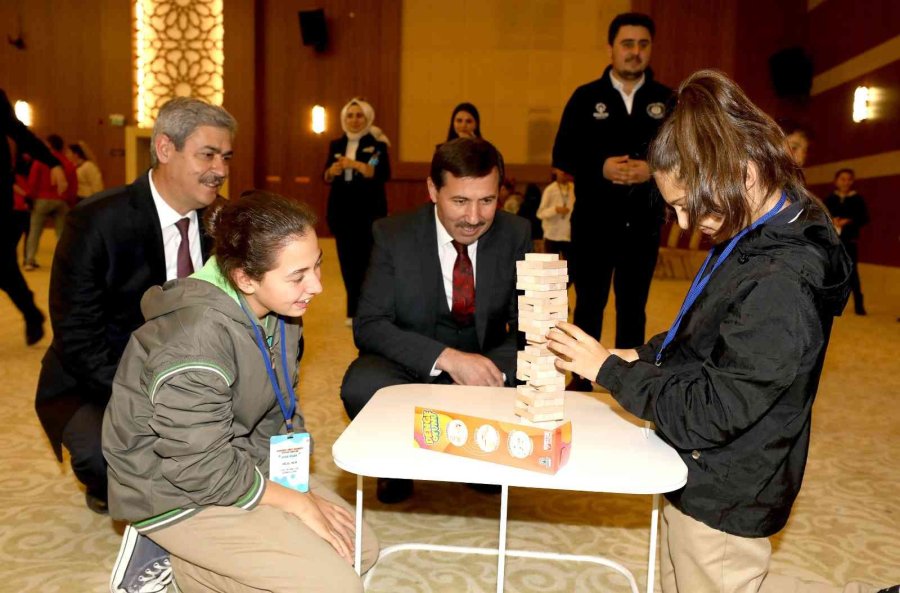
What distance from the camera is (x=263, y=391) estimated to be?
1670mm

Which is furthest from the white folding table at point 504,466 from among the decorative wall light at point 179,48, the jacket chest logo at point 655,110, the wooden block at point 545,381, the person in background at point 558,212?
the decorative wall light at point 179,48

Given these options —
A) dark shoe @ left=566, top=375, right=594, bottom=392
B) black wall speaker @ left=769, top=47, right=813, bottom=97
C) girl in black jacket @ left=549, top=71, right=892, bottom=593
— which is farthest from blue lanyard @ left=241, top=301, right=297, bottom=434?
black wall speaker @ left=769, top=47, right=813, bottom=97

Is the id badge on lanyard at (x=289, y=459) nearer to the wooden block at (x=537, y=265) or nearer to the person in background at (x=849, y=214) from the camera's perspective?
the wooden block at (x=537, y=265)

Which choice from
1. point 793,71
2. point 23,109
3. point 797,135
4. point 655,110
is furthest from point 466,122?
point 23,109

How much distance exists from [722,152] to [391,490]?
1.60 m

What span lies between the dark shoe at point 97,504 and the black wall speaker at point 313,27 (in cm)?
959

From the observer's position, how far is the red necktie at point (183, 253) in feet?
8.04

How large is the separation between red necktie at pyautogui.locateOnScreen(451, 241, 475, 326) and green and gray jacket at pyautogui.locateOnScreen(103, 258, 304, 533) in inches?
40.5

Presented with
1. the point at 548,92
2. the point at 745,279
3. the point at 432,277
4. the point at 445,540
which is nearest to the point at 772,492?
the point at 745,279

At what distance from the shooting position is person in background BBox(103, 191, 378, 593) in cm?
149

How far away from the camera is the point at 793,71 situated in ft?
32.9

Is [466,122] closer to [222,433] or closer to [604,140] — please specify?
[604,140]

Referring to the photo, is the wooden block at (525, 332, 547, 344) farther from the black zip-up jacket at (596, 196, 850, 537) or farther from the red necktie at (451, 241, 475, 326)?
the red necktie at (451, 241, 475, 326)

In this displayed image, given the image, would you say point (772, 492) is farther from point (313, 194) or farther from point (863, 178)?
point (313, 194)
